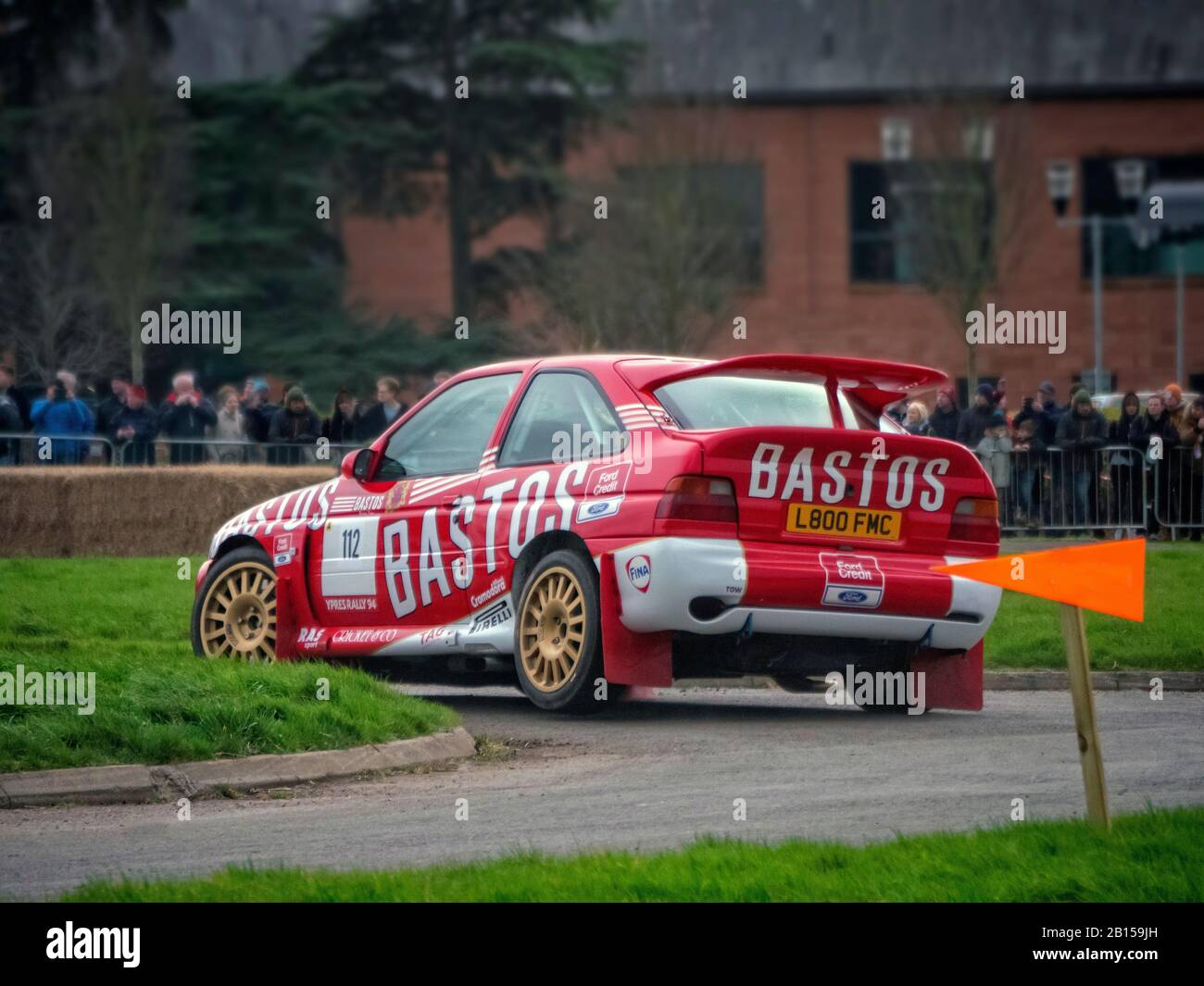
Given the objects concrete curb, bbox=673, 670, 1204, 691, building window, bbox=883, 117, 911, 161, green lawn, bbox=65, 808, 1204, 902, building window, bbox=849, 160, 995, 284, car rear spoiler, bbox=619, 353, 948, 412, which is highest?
building window, bbox=883, 117, 911, 161

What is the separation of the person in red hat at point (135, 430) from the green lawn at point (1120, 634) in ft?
31.9

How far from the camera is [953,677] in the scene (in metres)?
11.5

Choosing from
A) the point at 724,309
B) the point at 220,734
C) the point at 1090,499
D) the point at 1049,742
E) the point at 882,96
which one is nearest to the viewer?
the point at 220,734

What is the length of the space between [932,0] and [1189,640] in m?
38.5

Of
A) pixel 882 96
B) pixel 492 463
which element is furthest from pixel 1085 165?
pixel 492 463

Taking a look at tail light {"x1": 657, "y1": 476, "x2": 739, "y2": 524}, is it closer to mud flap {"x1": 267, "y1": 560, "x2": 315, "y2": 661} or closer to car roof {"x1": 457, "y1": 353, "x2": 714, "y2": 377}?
car roof {"x1": 457, "y1": 353, "x2": 714, "y2": 377}

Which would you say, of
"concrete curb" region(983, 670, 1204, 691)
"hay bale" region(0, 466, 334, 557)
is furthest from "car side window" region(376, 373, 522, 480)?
"hay bale" region(0, 466, 334, 557)

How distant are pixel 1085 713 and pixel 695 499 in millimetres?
3813

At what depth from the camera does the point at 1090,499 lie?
22219 mm

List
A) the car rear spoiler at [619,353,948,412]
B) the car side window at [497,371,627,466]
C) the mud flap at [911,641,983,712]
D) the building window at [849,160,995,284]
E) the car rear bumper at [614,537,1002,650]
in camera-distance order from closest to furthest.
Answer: the car rear bumper at [614,537,1002,650] → the car rear spoiler at [619,353,948,412] → the car side window at [497,371,627,466] → the mud flap at [911,641,983,712] → the building window at [849,160,995,284]

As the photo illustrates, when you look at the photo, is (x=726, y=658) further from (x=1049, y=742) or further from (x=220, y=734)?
(x=220, y=734)

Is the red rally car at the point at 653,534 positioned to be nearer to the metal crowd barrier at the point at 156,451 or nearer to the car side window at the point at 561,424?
the car side window at the point at 561,424

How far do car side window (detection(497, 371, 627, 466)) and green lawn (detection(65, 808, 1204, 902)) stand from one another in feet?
14.4

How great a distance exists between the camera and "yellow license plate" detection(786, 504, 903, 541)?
1065 centimetres
